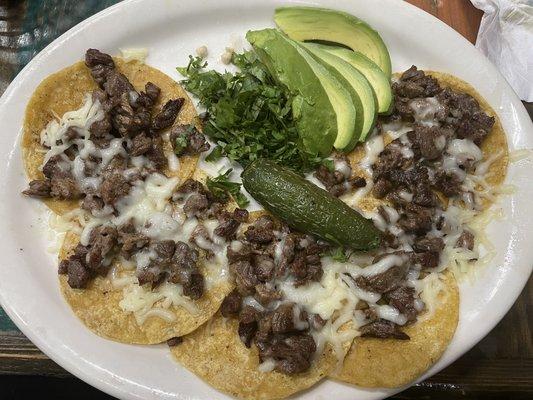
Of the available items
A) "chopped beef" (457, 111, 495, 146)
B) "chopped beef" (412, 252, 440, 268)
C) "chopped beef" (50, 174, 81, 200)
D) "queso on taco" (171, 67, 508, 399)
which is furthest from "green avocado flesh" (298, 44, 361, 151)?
"chopped beef" (50, 174, 81, 200)

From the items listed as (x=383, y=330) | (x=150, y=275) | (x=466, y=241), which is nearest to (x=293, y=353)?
(x=383, y=330)

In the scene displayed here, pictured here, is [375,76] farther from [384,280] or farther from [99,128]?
[99,128]

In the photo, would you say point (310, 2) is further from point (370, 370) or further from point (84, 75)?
point (370, 370)

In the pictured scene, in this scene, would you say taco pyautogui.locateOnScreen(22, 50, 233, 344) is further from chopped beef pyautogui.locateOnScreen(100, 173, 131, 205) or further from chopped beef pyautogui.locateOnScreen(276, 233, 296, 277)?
chopped beef pyautogui.locateOnScreen(276, 233, 296, 277)

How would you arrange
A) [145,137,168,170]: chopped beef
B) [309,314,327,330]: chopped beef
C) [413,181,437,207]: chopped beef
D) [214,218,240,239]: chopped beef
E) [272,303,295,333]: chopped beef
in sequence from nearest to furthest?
1. [272,303,295,333]: chopped beef
2. [309,314,327,330]: chopped beef
3. [214,218,240,239]: chopped beef
4. [413,181,437,207]: chopped beef
5. [145,137,168,170]: chopped beef

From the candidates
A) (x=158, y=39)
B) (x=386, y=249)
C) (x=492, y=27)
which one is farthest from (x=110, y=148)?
(x=492, y=27)

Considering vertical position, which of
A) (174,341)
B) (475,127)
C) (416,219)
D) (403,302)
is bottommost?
(174,341)

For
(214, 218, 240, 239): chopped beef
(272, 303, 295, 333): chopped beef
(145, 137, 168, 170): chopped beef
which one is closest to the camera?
(272, 303, 295, 333): chopped beef

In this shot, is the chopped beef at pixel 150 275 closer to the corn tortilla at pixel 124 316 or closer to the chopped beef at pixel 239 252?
the corn tortilla at pixel 124 316
